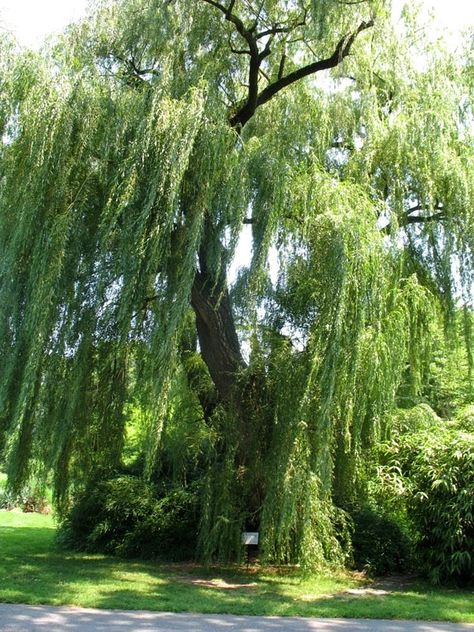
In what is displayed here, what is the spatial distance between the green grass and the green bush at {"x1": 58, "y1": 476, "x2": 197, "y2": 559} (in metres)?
0.68

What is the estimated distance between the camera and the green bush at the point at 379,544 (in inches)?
392

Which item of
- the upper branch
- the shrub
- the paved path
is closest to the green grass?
the paved path

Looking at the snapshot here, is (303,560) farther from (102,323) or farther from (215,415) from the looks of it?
(102,323)

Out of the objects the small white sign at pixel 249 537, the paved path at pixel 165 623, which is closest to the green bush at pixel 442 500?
the small white sign at pixel 249 537

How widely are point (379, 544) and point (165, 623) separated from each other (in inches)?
193

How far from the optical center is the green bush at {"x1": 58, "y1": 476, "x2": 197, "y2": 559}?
11.6 metres

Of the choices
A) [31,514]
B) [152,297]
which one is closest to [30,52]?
[152,297]

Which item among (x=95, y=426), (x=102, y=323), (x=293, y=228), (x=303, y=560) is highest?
(x=293, y=228)

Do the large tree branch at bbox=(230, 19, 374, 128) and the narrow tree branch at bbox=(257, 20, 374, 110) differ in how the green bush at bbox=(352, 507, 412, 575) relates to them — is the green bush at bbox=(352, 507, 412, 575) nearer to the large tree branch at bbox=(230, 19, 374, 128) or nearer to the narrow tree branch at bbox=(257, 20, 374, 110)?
the large tree branch at bbox=(230, 19, 374, 128)

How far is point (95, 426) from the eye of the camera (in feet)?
33.6

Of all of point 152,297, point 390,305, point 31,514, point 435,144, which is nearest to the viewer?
point 152,297

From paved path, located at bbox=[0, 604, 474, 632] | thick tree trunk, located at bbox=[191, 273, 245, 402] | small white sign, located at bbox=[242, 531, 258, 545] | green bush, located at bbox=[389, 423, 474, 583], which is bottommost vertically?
paved path, located at bbox=[0, 604, 474, 632]

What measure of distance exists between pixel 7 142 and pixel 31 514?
14.5 meters

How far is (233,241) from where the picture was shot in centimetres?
841
